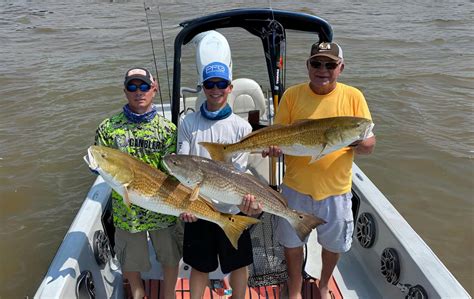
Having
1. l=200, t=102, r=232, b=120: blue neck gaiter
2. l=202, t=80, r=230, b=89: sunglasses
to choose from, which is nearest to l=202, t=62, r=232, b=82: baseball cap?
l=202, t=80, r=230, b=89: sunglasses

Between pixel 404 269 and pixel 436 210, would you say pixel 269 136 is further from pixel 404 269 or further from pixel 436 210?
pixel 436 210

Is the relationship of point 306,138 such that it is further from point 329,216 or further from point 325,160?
point 329,216

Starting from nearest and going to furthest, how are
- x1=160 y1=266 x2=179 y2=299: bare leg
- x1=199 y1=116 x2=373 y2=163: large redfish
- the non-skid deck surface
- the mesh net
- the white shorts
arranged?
x1=199 y1=116 x2=373 y2=163: large redfish
the white shorts
x1=160 y1=266 x2=179 y2=299: bare leg
the non-skid deck surface
the mesh net

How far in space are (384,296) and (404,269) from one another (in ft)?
1.68

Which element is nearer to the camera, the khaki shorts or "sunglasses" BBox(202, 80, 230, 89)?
"sunglasses" BBox(202, 80, 230, 89)

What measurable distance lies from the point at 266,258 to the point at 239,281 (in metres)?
0.85

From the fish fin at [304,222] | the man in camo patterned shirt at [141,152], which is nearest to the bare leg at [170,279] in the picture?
the man in camo patterned shirt at [141,152]

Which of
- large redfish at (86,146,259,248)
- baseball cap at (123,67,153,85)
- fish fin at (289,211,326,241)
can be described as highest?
baseball cap at (123,67,153,85)

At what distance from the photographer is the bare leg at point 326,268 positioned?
10.6 ft

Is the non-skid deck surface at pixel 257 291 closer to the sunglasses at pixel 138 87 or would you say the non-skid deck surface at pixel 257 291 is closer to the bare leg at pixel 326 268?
the bare leg at pixel 326 268

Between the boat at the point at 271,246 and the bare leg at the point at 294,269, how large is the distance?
0.80ft

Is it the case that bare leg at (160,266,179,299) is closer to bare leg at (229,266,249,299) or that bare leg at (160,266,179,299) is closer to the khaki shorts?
the khaki shorts

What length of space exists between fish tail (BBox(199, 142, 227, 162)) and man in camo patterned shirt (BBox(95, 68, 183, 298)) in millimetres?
421

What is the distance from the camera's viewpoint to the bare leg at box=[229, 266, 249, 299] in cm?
303
